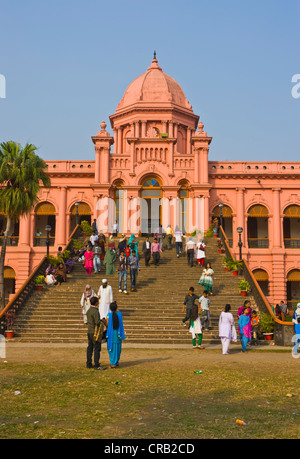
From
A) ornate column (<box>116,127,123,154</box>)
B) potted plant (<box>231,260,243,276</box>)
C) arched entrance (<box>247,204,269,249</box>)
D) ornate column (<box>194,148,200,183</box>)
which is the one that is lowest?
potted plant (<box>231,260,243,276</box>)

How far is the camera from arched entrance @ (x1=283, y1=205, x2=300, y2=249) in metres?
34.3

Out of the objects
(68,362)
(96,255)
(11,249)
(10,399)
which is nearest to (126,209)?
(11,249)

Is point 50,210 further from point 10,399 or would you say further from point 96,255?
point 10,399

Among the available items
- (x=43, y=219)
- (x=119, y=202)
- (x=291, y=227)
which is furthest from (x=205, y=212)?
(x=43, y=219)

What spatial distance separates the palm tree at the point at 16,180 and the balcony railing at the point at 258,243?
16.9 metres

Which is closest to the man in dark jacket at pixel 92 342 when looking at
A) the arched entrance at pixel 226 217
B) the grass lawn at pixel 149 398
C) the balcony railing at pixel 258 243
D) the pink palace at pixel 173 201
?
the grass lawn at pixel 149 398

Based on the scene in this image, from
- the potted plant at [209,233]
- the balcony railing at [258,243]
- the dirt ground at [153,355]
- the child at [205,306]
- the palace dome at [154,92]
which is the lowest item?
the dirt ground at [153,355]

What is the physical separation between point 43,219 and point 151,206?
899 centimetres

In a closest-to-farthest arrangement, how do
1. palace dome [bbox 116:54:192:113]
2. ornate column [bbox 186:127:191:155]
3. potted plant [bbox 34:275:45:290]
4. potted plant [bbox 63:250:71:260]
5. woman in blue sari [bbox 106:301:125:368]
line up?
woman in blue sari [bbox 106:301:125:368] → potted plant [bbox 34:275:45:290] → potted plant [bbox 63:250:71:260] → palace dome [bbox 116:54:192:113] → ornate column [bbox 186:127:191:155]

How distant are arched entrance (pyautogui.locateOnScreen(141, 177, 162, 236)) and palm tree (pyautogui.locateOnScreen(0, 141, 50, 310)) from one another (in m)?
10.6

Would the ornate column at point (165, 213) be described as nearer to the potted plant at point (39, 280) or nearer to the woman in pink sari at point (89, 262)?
the woman in pink sari at point (89, 262)

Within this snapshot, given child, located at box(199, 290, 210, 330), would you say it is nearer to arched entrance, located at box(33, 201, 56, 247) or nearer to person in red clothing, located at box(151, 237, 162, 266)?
person in red clothing, located at box(151, 237, 162, 266)

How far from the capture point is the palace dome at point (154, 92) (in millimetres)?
39062

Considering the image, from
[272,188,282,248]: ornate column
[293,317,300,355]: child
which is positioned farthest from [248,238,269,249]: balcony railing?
[293,317,300,355]: child
